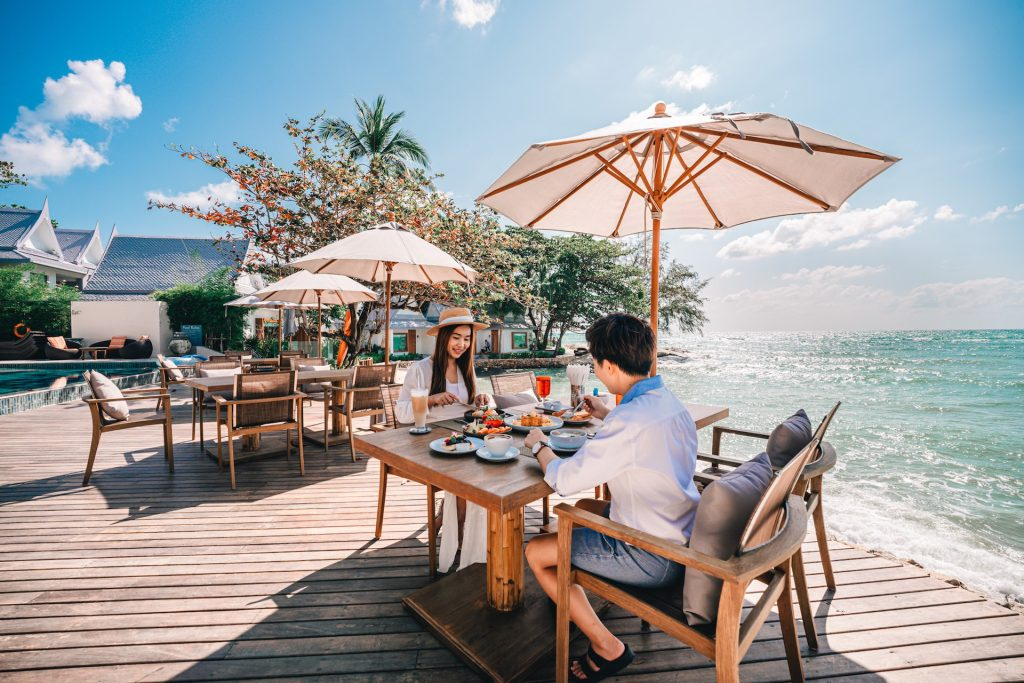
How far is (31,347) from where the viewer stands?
1363cm

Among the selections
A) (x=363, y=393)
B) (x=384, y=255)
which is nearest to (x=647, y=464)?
(x=384, y=255)

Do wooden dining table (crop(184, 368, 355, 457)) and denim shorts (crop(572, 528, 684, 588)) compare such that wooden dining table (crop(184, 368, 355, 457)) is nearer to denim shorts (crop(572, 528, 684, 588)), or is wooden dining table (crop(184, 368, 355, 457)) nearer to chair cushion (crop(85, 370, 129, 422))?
chair cushion (crop(85, 370, 129, 422))

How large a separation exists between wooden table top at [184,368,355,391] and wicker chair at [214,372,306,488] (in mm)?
250

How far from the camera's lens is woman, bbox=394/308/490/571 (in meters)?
2.26

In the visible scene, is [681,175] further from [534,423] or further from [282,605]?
[282,605]

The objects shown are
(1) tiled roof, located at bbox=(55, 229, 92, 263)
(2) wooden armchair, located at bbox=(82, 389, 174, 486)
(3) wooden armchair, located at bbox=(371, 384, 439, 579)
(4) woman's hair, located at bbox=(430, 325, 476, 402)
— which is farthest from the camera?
(1) tiled roof, located at bbox=(55, 229, 92, 263)

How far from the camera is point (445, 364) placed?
2846mm

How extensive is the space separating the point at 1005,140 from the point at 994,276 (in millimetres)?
18077

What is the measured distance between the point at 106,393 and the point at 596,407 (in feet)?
14.1

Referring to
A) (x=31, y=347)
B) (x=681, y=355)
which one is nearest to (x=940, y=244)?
(x=681, y=355)

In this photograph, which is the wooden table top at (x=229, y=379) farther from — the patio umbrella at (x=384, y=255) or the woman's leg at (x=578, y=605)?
the woman's leg at (x=578, y=605)

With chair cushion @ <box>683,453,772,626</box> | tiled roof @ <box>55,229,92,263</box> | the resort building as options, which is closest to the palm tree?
the resort building

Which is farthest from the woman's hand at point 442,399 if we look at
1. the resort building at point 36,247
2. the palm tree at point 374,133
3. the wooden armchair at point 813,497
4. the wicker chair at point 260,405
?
the resort building at point 36,247

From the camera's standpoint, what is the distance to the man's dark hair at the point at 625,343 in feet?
4.60
